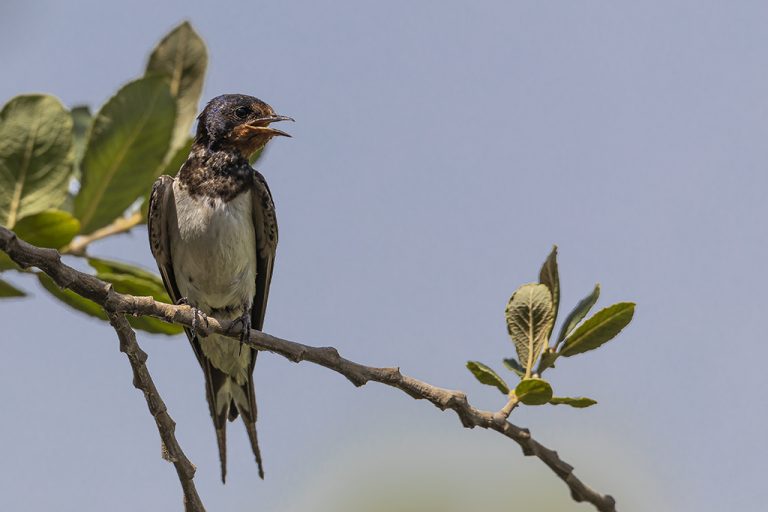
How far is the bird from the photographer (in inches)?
215

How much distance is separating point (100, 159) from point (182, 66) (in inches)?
24.9

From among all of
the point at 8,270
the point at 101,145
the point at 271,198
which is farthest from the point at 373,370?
the point at 271,198

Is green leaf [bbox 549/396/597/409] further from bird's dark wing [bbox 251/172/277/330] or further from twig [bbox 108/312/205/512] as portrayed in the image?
bird's dark wing [bbox 251/172/277/330]

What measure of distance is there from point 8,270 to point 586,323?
1.85m

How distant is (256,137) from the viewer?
231 inches

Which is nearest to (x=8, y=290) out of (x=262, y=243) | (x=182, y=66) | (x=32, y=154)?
(x=32, y=154)

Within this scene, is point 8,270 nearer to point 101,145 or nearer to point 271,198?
point 101,145

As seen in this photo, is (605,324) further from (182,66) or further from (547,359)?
(182,66)

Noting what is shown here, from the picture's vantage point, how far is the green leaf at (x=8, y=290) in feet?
11.0

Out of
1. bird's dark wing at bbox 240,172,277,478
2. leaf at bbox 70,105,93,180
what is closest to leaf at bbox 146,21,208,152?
leaf at bbox 70,105,93,180

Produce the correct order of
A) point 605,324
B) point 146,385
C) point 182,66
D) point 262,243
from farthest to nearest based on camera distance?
point 262,243
point 182,66
point 605,324
point 146,385

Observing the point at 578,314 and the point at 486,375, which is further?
the point at 578,314

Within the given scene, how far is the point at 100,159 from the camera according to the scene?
372cm

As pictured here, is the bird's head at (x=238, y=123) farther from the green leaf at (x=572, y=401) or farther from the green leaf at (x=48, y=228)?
the green leaf at (x=572, y=401)
